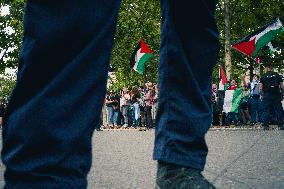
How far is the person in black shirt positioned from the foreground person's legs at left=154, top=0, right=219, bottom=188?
10.5 m

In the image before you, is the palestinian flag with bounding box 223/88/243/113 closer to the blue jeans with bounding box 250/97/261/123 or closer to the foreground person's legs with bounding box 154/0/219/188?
the blue jeans with bounding box 250/97/261/123

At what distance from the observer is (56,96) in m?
1.11

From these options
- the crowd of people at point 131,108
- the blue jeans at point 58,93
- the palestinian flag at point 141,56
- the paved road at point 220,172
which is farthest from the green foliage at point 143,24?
the blue jeans at point 58,93

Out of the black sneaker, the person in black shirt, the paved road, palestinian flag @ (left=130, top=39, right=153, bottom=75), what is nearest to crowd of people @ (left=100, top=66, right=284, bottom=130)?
the person in black shirt

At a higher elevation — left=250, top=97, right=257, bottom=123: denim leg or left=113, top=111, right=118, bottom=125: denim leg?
left=250, top=97, right=257, bottom=123: denim leg

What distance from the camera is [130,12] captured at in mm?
29641

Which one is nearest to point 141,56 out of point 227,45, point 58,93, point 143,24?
point 227,45

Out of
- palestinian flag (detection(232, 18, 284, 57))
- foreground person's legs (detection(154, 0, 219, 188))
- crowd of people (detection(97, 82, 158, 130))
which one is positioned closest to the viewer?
foreground person's legs (detection(154, 0, 219, 188))

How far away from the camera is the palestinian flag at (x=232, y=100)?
1577 cm

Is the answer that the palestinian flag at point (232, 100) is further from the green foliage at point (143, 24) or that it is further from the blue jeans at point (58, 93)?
the blue jeans at point (58, 93)

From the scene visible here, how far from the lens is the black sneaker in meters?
1.53

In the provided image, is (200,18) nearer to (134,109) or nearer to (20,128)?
(20,128)

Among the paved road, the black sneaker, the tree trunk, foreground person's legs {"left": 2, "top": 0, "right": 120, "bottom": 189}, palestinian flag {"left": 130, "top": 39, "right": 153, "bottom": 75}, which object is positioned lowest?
the paved road

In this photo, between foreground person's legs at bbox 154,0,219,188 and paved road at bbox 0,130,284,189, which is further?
paved road at bbox 0,130,284,189
